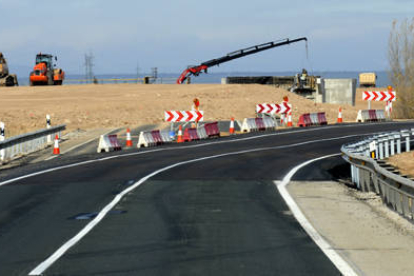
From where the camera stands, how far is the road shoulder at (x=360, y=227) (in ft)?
32.6

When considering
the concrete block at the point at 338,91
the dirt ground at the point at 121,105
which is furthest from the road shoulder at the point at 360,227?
the concrete block at the point at 338,91

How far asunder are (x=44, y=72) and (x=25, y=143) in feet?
190

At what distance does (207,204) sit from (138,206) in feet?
4.44

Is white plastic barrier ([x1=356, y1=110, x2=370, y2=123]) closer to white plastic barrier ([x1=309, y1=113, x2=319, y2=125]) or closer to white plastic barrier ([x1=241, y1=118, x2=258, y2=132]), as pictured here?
white plastic barrier ([x1=309, y1=113, x2=319, y2=125])

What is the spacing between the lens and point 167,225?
12.8m

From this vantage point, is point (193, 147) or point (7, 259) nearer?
point (7, 259)

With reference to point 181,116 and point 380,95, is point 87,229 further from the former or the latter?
point 380,95

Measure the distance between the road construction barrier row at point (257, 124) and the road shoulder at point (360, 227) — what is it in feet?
72.7

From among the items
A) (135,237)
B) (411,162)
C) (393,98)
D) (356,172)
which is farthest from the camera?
(393,98)

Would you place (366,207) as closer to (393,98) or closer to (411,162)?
(411,162)

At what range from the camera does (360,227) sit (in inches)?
507

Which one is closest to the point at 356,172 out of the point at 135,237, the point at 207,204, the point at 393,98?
the point at 207,204

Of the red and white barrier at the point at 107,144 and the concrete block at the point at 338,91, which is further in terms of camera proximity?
the concrete block at the point at 338,91

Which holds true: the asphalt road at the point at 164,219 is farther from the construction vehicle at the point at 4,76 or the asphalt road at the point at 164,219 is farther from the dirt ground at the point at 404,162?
the construction vehicle at the point at 4,76
